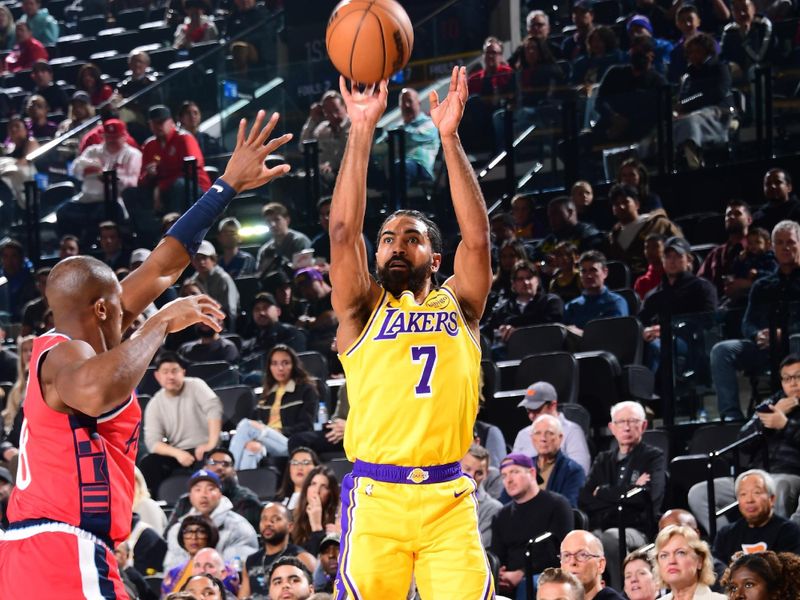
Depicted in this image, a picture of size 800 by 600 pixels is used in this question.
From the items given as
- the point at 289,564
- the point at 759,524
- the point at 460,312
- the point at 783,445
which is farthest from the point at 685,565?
the point at 460,312

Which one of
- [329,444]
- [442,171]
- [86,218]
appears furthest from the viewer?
[86,218]

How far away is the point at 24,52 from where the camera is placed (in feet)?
79.8

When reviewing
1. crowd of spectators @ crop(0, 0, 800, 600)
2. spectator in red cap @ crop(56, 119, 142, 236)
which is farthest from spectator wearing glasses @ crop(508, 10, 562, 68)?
spectator in red cap @ crop(56, 119, 142, 236)

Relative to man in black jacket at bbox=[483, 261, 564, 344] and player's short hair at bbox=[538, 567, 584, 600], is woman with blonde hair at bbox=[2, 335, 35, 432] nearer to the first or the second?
man in black jacket at bbox=[483, 261, 564, 344]

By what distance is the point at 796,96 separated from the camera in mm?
13930

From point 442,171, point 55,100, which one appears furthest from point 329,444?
point 55,100

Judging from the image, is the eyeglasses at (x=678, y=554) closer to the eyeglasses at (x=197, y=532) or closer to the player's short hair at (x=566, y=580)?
the player's short hair at (x=566, y=580)

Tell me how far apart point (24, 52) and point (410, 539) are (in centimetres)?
1999

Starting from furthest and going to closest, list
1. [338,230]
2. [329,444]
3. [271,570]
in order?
[329,444] < [271,570] < [338,230]

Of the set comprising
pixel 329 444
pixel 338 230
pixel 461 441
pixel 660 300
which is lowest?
pixel 329 444

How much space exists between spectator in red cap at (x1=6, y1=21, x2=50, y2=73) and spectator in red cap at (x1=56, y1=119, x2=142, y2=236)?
7130mm

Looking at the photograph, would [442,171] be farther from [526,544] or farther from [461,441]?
[461,441]

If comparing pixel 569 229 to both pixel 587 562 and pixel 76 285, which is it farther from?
pixel 76 285

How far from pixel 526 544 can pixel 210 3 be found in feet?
50.5
